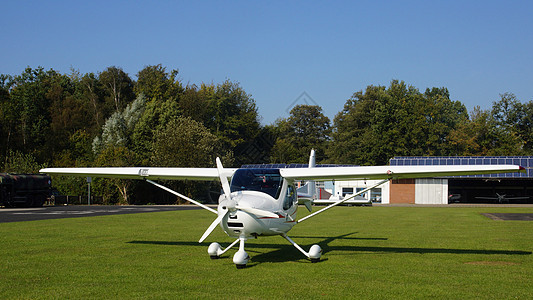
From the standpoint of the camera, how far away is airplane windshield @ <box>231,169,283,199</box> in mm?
10406

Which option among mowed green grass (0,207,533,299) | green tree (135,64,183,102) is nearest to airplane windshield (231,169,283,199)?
mowed green grass (0,207,533,299)

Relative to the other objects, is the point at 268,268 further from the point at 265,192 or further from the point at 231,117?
the point at 231,117

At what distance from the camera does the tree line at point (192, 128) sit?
51781mm

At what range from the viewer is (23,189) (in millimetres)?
36281

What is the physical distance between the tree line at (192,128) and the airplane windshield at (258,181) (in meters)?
39.5

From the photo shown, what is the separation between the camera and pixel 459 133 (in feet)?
247

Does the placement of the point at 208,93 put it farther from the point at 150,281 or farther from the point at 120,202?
the point at 150,281

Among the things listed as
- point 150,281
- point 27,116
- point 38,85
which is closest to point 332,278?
point 150,281

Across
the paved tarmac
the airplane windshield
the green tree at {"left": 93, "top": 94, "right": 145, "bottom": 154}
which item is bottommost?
the paved tarmac

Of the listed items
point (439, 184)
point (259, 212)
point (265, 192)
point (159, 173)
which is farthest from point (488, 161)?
point (259, 212)

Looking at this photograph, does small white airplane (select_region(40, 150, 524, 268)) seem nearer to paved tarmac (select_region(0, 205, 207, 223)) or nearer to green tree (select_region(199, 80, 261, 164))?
paved tarmac (select_region(0, 205, 207, 223))

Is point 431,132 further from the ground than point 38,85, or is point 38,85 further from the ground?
point 38,85

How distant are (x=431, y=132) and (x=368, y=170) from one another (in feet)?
214

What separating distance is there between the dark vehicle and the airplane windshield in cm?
3022
